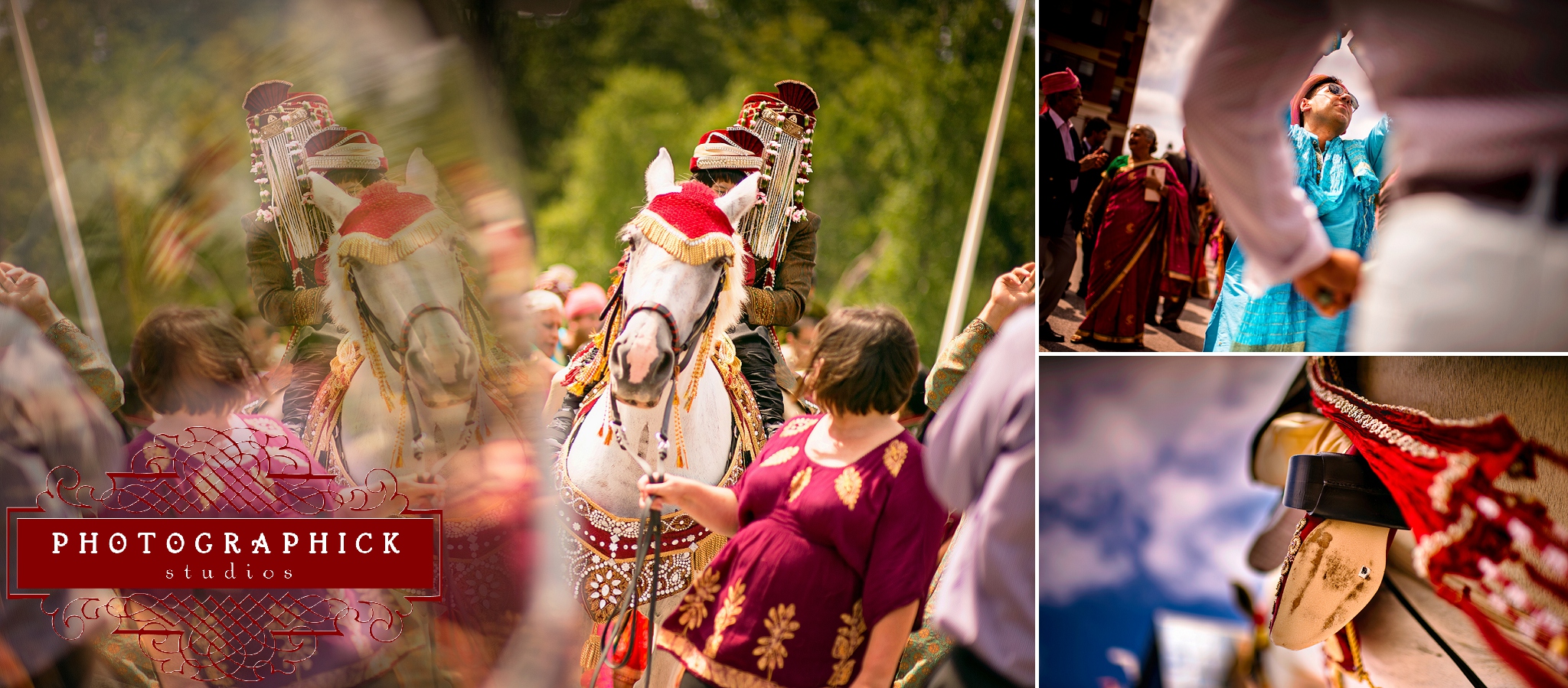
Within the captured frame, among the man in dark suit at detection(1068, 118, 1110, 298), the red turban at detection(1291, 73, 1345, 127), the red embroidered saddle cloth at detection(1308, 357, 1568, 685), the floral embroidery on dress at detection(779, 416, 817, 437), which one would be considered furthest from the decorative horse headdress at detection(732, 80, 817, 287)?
the red embroidered saddle cloth at detection(1308, 357, 1568, 685)

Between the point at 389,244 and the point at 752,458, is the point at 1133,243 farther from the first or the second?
the point at 389,244

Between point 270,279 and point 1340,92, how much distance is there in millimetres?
2517

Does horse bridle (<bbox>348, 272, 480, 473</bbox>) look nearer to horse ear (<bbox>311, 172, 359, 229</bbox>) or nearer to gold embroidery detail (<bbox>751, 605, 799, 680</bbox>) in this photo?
horse ear (<bbox>311, 172, 359, 229</bbox>)

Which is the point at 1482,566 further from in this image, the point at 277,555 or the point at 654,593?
the point at 277,555

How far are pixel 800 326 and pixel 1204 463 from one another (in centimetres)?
133

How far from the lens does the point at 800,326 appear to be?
9.01 ft

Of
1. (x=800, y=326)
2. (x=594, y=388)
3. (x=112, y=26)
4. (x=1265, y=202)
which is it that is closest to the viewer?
(x=1265, y=202)

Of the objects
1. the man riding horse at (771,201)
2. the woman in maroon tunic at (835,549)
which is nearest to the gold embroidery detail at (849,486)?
the woman in maroon tunic at (835,549)

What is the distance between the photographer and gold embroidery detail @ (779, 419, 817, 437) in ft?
5.68

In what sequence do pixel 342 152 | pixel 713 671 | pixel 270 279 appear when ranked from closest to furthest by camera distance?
pixel 713 671
pixel 342 152
pixel 270 279

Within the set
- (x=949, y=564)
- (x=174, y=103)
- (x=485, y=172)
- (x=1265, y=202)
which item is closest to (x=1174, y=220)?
(x=1265, y=202)

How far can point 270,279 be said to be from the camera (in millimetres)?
2094

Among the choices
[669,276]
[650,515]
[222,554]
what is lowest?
[222,554]

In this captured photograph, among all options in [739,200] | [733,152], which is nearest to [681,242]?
[739,200]
